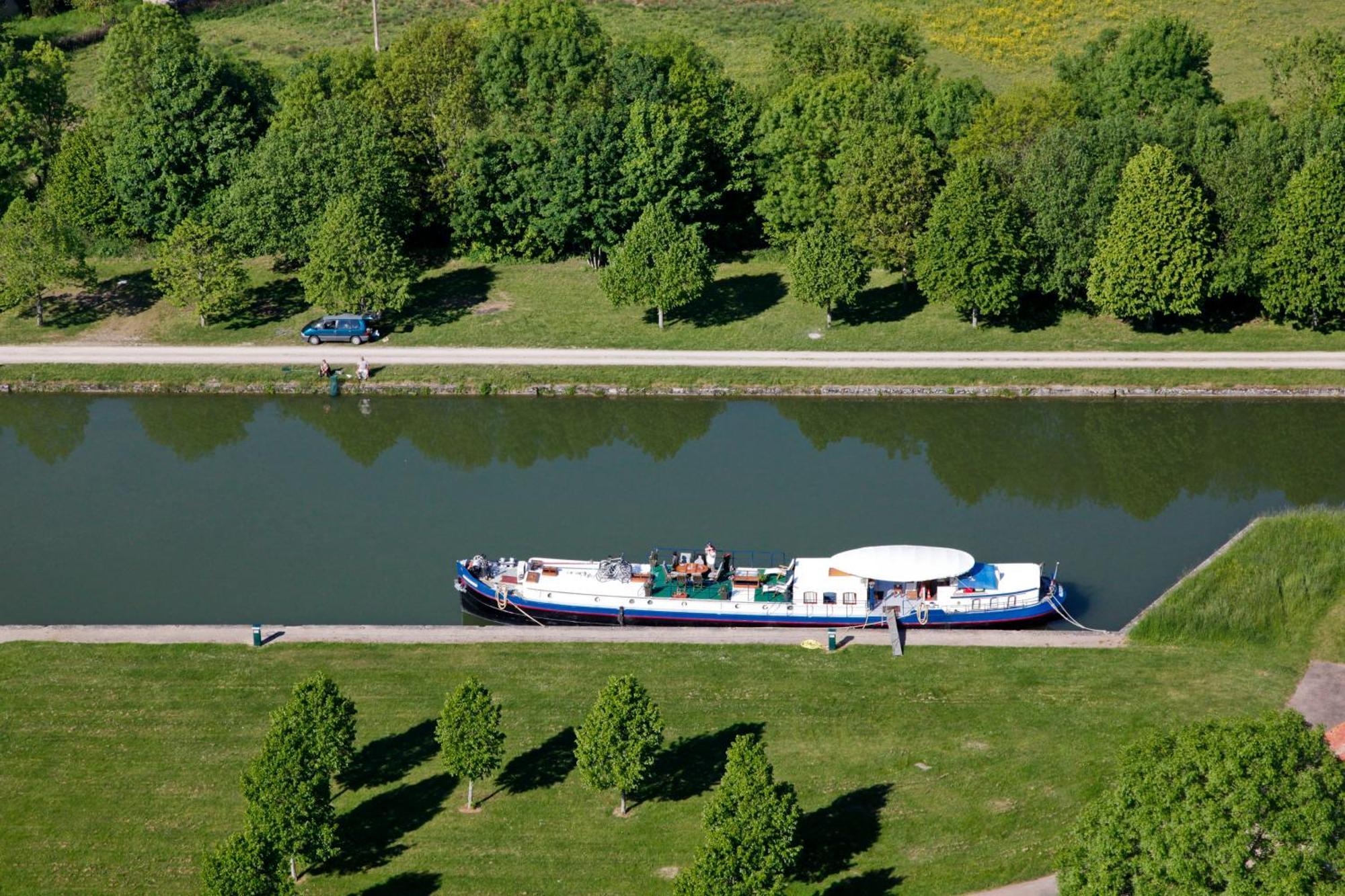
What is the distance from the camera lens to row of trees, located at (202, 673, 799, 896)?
33.2 meters

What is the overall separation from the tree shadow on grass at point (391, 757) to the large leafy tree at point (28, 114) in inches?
2401

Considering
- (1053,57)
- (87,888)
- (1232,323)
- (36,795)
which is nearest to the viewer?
(87,888)

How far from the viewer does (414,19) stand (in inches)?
4737

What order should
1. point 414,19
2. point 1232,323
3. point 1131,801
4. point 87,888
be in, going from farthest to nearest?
point 414,19 < point 1232,323 < point 87,888 < point 1131,801

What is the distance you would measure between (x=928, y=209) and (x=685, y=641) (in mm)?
38205

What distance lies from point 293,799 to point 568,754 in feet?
26.4

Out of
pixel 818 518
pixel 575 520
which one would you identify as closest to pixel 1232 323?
pixel 818 518

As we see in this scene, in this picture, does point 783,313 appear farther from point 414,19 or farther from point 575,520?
point 414,19

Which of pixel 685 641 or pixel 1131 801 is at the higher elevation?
pixel 1131 801

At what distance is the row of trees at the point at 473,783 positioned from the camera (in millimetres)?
33250

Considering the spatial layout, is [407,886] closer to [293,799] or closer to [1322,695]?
[293,799]

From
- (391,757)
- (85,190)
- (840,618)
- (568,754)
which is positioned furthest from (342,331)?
(568,754)

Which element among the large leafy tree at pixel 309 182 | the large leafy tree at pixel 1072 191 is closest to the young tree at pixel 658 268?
the large leafy tree at pixel 309 182

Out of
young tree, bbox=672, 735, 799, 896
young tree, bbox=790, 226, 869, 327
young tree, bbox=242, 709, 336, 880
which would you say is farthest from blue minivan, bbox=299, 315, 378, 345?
young tree, bbox=672, 735, 799, 896
